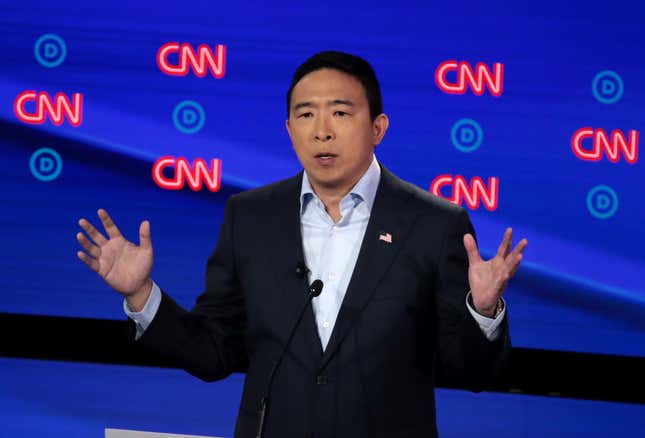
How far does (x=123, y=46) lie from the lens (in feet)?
12.7

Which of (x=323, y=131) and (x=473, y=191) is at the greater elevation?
(x=473, y=191)

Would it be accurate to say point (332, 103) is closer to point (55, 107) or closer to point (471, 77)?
point (471, 77)

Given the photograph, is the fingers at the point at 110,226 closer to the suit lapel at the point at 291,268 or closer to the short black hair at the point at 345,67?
the suit lapel at the point at 291,268

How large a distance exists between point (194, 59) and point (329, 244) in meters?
1.84

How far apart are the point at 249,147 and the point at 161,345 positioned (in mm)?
1746

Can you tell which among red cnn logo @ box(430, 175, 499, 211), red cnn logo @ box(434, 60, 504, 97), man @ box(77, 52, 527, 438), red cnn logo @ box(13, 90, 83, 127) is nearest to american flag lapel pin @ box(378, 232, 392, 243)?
man @ box(77, 52, 527, 438)

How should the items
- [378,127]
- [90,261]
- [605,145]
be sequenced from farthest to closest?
[605,145], [378,127], [90,261]

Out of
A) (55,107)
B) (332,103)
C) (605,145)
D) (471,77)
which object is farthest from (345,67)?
(55,107)

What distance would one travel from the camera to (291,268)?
212 centimetres

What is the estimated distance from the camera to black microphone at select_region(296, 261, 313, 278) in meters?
2.08

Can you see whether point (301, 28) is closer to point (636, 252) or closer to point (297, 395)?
point (636, 252)

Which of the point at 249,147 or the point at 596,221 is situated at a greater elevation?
the point at 249,147

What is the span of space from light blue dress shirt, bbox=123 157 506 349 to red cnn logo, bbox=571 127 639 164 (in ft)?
5.20

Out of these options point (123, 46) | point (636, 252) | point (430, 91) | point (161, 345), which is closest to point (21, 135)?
point (123, 46)
